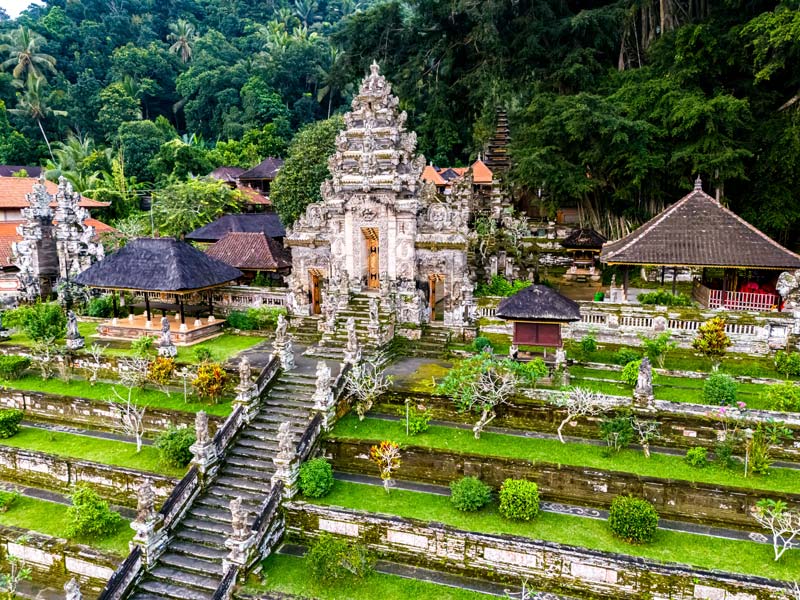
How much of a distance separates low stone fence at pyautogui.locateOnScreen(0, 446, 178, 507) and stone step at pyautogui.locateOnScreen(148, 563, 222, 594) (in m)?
2.34

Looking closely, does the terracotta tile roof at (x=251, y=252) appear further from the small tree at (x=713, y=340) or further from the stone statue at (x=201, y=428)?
the small tree at (x=713, y=340)

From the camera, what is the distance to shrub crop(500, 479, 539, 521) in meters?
12.1

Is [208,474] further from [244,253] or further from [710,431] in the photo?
[244,253]

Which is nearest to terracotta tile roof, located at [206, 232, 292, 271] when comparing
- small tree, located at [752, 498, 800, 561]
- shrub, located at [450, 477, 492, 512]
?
shrub, located at [450, 477, 492, 512]

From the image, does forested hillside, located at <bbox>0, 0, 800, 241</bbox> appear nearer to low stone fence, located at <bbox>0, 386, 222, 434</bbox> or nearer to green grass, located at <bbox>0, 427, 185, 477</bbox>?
low stone fence, located at <bbox>0, 386, 222, 434</bbox>

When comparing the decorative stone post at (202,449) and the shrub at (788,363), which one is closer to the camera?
the decorative stone post at (202,449)

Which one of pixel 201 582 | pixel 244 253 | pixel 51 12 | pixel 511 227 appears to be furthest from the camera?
pixel 51 12

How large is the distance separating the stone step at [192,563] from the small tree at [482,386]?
667cm

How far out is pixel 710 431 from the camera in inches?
543

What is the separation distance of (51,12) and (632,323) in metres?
82.2

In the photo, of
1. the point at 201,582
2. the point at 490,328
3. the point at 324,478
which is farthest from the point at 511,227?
the point at 201,582

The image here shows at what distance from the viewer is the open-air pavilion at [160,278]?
21328mm

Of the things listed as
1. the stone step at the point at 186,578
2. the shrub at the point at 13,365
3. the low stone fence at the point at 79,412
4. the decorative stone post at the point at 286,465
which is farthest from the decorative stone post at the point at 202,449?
the shrub at the point at 13,365

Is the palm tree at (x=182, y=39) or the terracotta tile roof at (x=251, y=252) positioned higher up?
the palm tree at (x=182, y=39)
